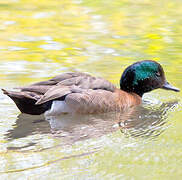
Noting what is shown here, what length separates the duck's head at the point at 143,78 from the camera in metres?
8.75

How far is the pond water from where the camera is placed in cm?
588

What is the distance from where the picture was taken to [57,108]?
7.75 meters

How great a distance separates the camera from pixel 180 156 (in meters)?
6.17

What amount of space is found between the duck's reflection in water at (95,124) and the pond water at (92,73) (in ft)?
0.04

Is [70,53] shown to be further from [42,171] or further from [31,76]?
[42,171]

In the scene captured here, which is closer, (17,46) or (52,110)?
(52,110)

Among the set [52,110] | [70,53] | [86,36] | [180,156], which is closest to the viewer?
[180,156]

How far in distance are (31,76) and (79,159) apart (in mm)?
3599

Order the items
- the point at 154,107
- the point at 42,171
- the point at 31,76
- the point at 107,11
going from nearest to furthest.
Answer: the point at 42,171 < the point at 154,107 < the point at 31,76 < the point at 107,11

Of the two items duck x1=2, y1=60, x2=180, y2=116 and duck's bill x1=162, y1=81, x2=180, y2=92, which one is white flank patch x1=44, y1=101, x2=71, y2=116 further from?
duck's bill x1=162, y1=81, x2=180, y2=92

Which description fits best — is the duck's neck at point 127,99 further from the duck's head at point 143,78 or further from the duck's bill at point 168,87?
the duck's bill at point 168,87

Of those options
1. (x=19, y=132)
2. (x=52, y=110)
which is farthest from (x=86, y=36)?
(x=19, y=132)

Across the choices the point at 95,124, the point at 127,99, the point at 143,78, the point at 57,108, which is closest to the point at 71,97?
the point at 57,108

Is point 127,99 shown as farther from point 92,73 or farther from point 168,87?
point 92,73
